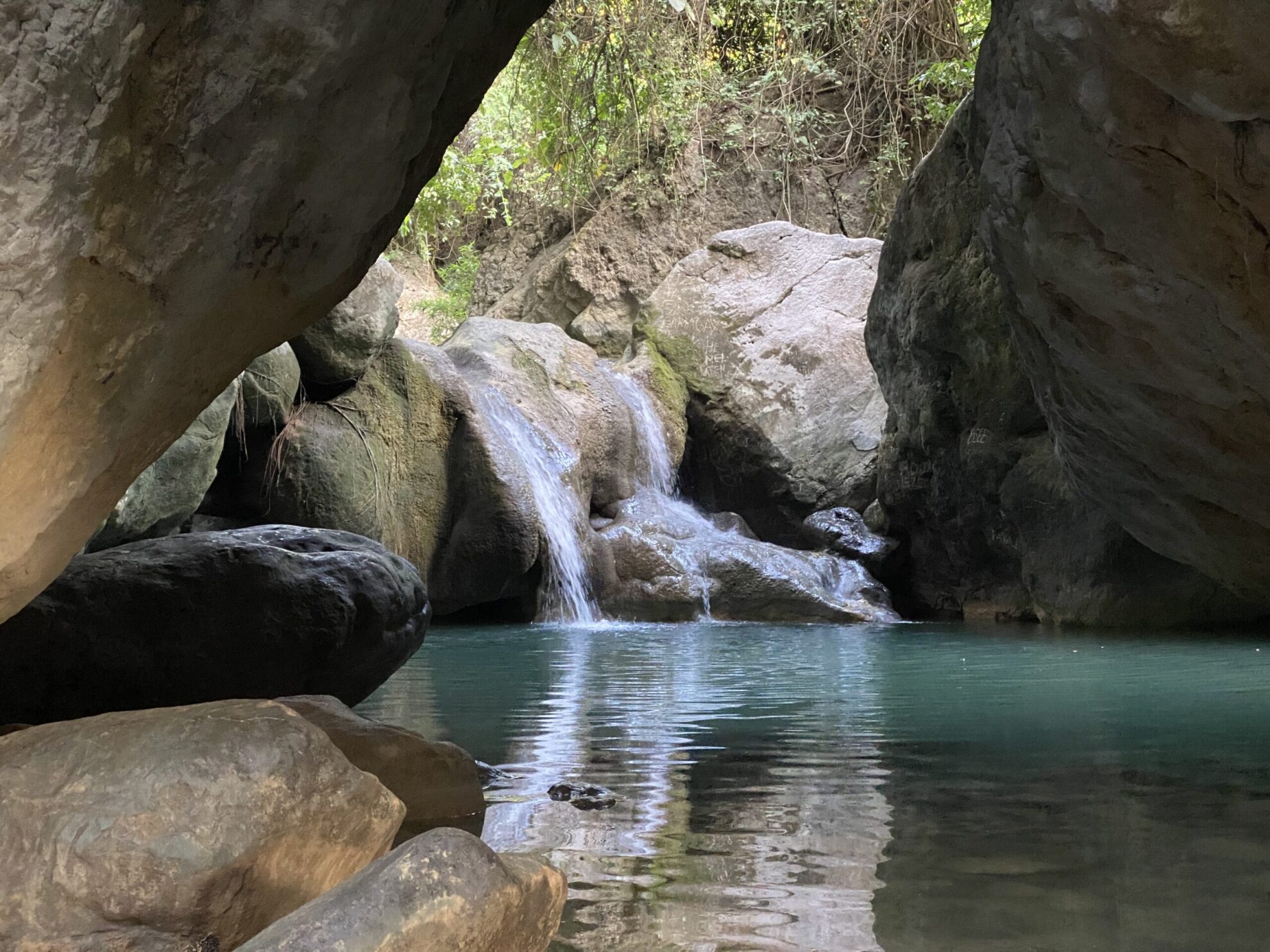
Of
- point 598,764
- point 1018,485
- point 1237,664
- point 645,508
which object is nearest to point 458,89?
point 598,764

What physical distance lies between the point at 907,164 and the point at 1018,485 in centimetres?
901

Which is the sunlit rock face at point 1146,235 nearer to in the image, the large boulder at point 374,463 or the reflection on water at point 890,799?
the reflection on water at point 890,799

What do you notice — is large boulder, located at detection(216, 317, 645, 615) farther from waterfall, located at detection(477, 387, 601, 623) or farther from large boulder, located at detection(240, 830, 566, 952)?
large boulder, located at detection(240, 830, 566, 952)

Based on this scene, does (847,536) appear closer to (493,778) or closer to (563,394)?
(563,394)

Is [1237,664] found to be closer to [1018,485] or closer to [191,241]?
[1018,485]

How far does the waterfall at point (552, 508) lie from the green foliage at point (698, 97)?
77.6 inches

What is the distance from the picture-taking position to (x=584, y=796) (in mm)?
3283

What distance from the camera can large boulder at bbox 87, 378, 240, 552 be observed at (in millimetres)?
7758

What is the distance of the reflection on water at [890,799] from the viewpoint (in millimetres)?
2240

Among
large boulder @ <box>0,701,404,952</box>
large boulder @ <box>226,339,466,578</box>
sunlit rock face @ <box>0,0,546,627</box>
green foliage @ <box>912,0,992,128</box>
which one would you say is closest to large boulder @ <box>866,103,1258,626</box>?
green foliage @ <box>912,0,992,128</box>

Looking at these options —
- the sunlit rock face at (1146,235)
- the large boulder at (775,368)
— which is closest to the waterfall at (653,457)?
the large boulder at (775,368)

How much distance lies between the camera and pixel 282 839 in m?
1.96

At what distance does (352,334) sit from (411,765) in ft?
25.8

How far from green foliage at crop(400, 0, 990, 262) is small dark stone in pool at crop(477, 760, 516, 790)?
3.61 m
